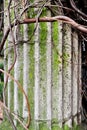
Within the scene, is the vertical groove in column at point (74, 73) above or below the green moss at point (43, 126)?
above

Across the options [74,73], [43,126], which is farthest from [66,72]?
[43,126]

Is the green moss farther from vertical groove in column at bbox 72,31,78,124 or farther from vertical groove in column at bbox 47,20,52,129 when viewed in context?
vertical groove in column at bbox 72,31,78,124

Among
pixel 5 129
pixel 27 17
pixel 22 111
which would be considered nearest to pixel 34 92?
pixel 22 111

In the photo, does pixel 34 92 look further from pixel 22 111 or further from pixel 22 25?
pixel 22 25

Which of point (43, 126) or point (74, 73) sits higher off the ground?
point (74, 73)

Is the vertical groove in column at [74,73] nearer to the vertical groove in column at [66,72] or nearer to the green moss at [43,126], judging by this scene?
the vertical groove in column at [66,72]

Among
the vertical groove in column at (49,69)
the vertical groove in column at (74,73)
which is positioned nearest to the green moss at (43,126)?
the vertical groove in column at (49,69)

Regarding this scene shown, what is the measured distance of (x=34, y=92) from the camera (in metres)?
1.89

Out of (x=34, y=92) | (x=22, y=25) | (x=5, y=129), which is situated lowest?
(x=5, y=129)

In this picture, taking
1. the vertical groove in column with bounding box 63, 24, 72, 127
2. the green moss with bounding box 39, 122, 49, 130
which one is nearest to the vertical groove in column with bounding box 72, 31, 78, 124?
the vertical groove in column with bounding box 63, 24, 72, 127

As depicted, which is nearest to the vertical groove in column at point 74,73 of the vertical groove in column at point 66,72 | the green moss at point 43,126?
the vertical groove in column at point 66,72

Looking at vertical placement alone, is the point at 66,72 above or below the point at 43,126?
above

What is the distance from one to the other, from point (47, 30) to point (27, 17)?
12cm

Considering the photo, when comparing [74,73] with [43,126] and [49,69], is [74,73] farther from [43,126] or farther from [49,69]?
[43,126]
